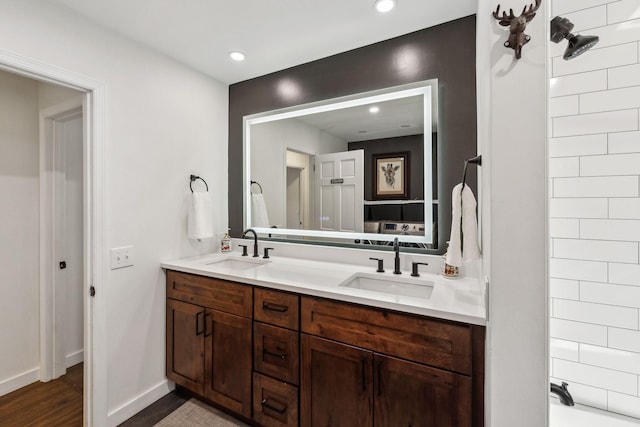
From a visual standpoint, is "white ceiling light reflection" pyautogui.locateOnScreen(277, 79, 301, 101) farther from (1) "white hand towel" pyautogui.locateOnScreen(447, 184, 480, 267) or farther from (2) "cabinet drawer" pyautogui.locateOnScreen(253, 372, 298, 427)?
(2) "cabinet drawer" pyautogui.locateOnScreen(253, 372, 298, 427)

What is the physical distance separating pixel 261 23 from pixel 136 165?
1192 millimetres

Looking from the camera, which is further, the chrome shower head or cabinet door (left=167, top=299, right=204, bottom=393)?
cabinet door (left=167, top=299, right=204, bottom=393)

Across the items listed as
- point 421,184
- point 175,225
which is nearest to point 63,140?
point 175,225

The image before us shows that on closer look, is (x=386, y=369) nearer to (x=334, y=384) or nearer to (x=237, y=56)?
(x=334, y=384)

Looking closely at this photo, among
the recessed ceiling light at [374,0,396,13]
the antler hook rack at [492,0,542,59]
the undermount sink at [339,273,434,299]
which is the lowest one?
the undermount sink at [339,273,434,299]

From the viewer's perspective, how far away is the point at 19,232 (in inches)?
79.6

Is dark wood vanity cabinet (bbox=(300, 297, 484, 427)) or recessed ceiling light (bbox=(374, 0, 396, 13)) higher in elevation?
recessed ceiling light (bbox=(374, 0, 396, 13))

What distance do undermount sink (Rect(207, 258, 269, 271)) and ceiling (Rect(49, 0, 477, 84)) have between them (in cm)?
150

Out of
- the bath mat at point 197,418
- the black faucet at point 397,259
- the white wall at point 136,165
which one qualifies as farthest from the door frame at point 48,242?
the black faucet at point 397,259

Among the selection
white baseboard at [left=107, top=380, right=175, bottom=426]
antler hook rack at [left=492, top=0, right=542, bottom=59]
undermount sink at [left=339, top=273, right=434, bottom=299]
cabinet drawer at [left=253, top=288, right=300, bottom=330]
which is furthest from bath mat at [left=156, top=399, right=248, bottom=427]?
antler hook rack at [left=492, top=0, right=542, bottom=59]

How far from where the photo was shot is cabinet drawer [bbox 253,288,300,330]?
144 centimetres

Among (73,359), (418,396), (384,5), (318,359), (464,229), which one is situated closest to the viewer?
(418,396)

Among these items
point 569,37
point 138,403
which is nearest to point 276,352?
point 138,403

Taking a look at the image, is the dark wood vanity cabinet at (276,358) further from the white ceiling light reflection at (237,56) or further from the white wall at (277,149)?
the white ceiling light reflection at (237,56)
